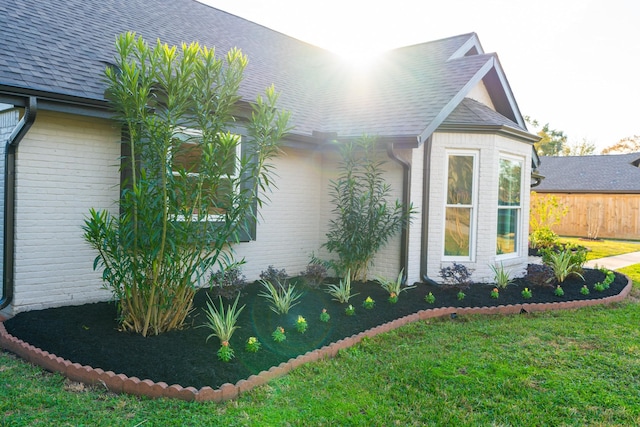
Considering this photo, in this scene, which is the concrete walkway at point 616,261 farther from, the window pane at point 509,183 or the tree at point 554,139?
the tree at point 554,139

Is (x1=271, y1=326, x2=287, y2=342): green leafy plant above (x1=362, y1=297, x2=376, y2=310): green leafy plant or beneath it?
beneath

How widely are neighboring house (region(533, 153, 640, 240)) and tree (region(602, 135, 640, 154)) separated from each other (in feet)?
93.9

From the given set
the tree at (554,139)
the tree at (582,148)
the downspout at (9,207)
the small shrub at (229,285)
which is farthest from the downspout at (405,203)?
the tree at (554,139)

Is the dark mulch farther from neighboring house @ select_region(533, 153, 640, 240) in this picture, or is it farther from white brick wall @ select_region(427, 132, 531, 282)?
neighboring house @ select_region(533, 153, 640, 240)

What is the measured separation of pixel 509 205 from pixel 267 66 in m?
6.16

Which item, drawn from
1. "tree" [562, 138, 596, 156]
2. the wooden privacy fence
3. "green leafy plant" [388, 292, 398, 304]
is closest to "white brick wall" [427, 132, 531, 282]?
"green leafy plant" [388, 292, 398, 304]

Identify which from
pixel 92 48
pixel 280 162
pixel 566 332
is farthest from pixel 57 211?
pixel 566 332

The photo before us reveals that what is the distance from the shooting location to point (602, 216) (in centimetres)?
2212

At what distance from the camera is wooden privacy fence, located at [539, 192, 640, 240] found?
21438 mm

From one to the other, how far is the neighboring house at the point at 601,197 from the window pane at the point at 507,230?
15.3 meters

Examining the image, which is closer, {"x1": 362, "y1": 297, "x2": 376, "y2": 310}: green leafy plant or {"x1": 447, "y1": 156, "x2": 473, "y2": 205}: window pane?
{"x1": 362, "y1": 297, "x2": 376, "y2": 310}: green leafy plant

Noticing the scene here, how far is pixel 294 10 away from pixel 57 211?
23.5ft

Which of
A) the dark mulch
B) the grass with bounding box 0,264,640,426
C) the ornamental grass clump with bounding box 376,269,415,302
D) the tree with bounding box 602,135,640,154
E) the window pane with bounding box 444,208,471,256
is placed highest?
the tree with bounding box 602,135,640,154

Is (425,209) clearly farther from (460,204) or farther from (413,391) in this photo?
(413,391)
